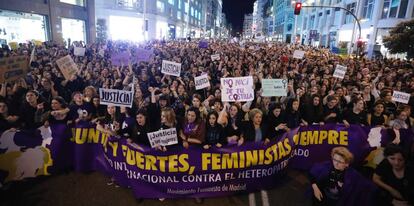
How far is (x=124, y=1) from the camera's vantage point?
5109 cm

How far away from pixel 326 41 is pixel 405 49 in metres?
38.5

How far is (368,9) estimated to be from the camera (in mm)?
38625

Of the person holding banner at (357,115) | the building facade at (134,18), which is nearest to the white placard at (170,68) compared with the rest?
the person holding banner at (357,115)

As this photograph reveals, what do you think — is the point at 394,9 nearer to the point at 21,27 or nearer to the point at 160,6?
the point at 21,27

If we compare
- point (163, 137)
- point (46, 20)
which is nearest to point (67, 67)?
point (163, 137)

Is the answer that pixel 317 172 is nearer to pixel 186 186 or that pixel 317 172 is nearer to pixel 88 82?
pixel 186 186

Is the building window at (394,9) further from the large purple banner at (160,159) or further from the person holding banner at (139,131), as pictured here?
the person holding banner at (139,131)

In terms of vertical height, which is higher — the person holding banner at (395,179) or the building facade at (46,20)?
the building facade at (46,20)

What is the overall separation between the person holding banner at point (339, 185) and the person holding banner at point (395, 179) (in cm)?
19

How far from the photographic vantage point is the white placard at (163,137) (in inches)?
195

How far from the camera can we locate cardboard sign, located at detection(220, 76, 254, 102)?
6668 millimetres

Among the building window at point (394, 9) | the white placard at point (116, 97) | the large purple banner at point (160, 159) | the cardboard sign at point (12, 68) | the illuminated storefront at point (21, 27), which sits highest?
the building window at point (394, 9)

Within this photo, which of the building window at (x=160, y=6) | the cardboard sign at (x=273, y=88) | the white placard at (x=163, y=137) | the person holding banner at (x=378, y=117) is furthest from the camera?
the building window at (x=160, y=6)

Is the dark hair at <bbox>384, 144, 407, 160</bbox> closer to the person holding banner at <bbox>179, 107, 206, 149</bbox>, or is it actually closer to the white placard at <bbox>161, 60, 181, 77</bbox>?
the person holding banner at <bbox>179, 107, 206, 149</bbox>
